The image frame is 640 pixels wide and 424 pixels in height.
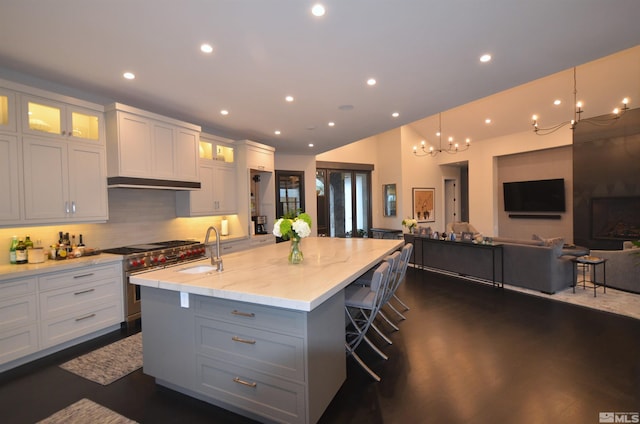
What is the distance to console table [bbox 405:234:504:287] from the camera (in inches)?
203

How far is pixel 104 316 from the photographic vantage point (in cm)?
328

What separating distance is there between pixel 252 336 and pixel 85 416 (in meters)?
1.34

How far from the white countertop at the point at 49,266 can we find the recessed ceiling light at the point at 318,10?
3191 mm

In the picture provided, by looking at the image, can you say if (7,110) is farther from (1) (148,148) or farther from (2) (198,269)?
(2) (198,269)

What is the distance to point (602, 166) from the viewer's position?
643 centimetres

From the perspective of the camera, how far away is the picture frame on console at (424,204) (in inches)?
382

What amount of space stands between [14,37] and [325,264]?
122 inches

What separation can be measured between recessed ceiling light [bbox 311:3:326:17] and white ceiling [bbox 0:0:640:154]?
0.12ft

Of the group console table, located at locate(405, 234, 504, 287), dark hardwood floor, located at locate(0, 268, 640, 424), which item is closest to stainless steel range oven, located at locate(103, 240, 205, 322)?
dark hardwood floor, located at locate(0, 268, 640, 424)

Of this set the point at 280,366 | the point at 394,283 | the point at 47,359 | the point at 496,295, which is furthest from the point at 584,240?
the point at 47,359

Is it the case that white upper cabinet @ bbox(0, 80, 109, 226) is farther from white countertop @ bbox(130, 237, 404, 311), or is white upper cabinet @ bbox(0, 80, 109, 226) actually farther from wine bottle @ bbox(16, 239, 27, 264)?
white countertop @ bbox(130, 237, 404, 311)

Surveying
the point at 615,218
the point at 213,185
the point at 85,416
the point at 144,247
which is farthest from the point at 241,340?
the point at 615,218

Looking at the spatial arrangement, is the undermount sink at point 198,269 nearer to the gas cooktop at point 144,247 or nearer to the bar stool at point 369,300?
the bar stool at point 369,300

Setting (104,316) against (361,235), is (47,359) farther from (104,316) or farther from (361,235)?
(361,235)
